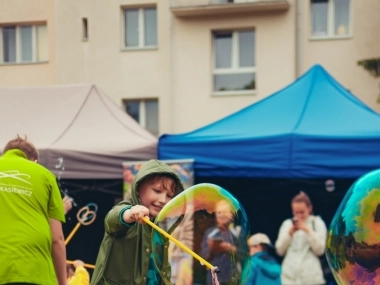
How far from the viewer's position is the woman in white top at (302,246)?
299 inches

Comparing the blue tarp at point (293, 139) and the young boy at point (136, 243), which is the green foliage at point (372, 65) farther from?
the young boy at point (136, 243)

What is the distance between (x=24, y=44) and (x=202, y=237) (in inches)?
752

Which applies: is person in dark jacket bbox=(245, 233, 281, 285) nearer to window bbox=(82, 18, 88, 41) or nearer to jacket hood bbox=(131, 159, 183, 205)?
jacket hood bbox=(131, 159, 183, 205)

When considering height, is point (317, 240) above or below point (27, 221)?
below

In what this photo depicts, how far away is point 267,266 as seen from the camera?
7742mm

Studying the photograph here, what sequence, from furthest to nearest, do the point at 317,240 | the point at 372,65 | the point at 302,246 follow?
1. the point at 372,65
2. the point at 302,246
3. the point at 317,240

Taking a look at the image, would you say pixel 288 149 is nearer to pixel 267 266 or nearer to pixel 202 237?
pixel 267 266

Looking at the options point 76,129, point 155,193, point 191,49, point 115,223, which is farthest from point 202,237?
point 191,49

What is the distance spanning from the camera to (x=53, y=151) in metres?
9.02

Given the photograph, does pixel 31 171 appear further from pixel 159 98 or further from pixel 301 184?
pixel 159 98

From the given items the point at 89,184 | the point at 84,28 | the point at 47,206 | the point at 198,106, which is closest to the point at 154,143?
the point at 89,184

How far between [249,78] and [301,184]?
11.8 m

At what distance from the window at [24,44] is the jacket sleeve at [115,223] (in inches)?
734

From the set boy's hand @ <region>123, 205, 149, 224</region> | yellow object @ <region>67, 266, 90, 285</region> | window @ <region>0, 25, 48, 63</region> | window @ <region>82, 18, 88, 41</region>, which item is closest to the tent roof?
yellow object @ <region>67, 266, 90, 285</region>
